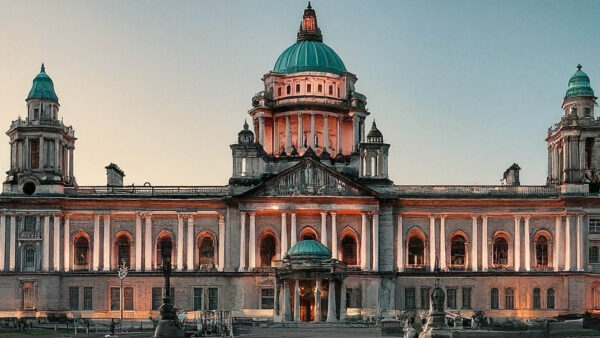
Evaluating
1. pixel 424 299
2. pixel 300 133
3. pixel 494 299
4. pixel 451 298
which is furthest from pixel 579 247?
pixel 300 133

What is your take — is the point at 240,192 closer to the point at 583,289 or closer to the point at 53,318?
the point at 53,318

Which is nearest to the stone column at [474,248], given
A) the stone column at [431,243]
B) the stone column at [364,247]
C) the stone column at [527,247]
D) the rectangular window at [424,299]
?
the stone column at [431,243]

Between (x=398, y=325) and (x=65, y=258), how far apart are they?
123ft

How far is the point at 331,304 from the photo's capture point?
90.9m

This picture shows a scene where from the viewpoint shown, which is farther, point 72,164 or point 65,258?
point 72,164

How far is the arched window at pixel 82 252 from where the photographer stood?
10069 cm

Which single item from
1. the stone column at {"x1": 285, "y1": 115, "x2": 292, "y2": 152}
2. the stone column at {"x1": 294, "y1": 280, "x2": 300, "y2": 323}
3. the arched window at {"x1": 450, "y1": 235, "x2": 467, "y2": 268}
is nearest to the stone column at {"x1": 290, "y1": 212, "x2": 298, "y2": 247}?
the stone column at {"x1": 294, "y1": 280, "x2": 300, "y2": 323}

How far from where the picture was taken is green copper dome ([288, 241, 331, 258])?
299ft

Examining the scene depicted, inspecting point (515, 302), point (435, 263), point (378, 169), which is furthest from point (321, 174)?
point (515, 302)

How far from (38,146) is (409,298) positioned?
36.6 metres

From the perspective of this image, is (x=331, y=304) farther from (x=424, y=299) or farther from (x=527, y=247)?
(x=527, y=247)

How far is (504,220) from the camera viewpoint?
10044 centimetres

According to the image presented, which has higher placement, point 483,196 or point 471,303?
point 483,196

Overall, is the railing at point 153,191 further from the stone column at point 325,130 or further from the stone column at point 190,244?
the stone column at point 325,130
